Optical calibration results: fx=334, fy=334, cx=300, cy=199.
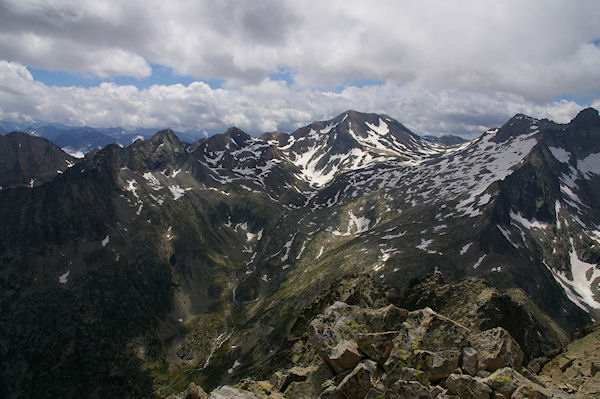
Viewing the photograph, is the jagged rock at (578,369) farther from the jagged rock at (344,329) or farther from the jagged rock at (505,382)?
the jagged rock at (344,329)

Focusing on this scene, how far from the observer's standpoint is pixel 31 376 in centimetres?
18462

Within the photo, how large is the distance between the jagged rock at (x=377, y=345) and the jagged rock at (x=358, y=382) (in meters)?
1.31

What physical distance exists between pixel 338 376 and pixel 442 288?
49.1 meters

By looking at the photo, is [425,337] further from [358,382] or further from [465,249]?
[465,249]

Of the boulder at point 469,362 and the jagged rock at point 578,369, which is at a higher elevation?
the boulder at point 469,362

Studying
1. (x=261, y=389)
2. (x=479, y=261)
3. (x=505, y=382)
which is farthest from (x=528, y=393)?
(x=479, y=261)

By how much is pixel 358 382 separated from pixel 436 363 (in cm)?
461

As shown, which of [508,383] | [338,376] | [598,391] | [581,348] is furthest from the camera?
[581,348]

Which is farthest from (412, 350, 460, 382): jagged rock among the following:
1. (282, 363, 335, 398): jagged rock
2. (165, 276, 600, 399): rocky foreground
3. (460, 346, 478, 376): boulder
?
(282, 363, 335, 398): jagged rock

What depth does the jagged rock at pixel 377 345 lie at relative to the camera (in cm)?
2133

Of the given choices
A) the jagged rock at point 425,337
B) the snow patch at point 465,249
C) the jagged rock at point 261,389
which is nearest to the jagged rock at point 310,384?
the jagged rock at point 261,389

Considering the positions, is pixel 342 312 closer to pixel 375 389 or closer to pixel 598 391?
pixel 375 389

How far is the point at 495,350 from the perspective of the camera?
20469 millimetres

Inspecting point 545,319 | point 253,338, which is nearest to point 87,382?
point 253,338
